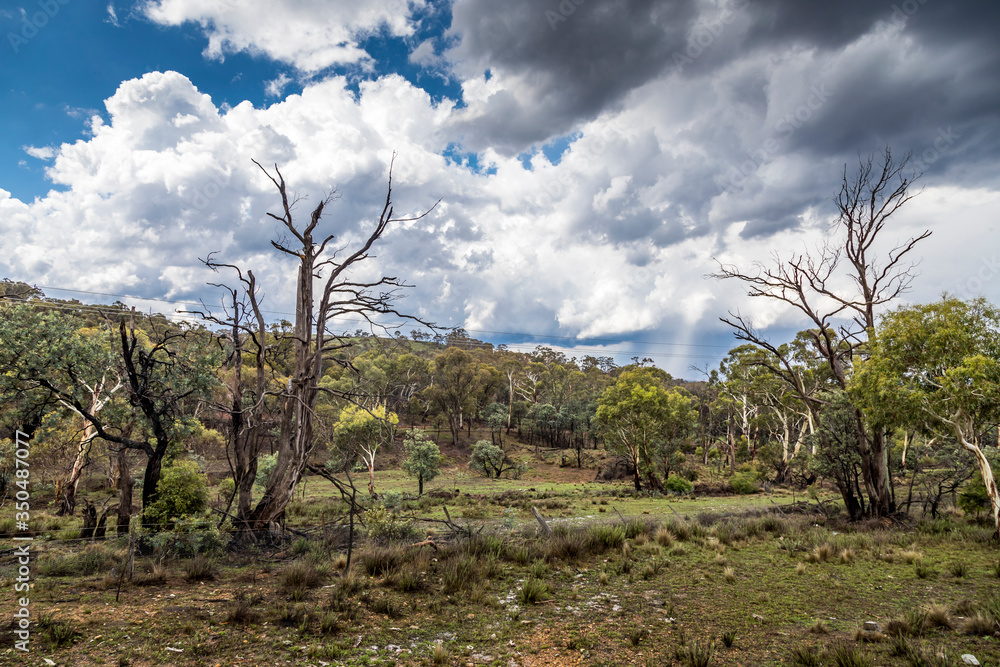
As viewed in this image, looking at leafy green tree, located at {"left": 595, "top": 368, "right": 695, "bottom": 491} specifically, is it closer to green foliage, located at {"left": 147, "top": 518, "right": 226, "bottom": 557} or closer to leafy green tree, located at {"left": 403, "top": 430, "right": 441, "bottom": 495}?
leafy green tree, located at {"left": 403, "top": 430, "right": 441, "bottom": 495}

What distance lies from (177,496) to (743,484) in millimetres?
38104

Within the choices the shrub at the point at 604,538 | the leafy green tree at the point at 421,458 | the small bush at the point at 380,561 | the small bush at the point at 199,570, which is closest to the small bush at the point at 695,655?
the small bush at the point at 380,561

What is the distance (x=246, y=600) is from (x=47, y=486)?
24996 mm

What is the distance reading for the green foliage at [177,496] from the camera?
509 inches

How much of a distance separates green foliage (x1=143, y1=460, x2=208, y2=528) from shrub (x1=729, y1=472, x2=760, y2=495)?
37.2m

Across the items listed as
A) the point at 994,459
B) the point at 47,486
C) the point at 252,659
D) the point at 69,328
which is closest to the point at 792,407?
the point at 994,459

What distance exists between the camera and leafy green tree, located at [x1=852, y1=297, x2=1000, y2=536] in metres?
12.1

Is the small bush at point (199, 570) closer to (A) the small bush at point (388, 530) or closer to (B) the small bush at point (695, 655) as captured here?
(A) the small bush at point (388, 530)

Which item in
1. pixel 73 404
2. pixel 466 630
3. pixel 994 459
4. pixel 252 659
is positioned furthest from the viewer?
pixel 994 459

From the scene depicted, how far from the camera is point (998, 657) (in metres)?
6.25

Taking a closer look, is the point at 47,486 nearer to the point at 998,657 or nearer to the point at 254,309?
the point at 254,309

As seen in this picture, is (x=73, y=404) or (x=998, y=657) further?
(x=73, y=404)

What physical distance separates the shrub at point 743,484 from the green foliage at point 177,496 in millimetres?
37234

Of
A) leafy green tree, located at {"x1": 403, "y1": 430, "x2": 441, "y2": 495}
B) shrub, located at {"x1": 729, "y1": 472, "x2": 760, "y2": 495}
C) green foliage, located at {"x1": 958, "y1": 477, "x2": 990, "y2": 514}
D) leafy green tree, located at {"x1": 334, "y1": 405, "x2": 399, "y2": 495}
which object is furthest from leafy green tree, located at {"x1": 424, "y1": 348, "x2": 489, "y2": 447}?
green foliage, located at {"x1": 958, "y1": 477, "x2": 990, "y2": 514}
